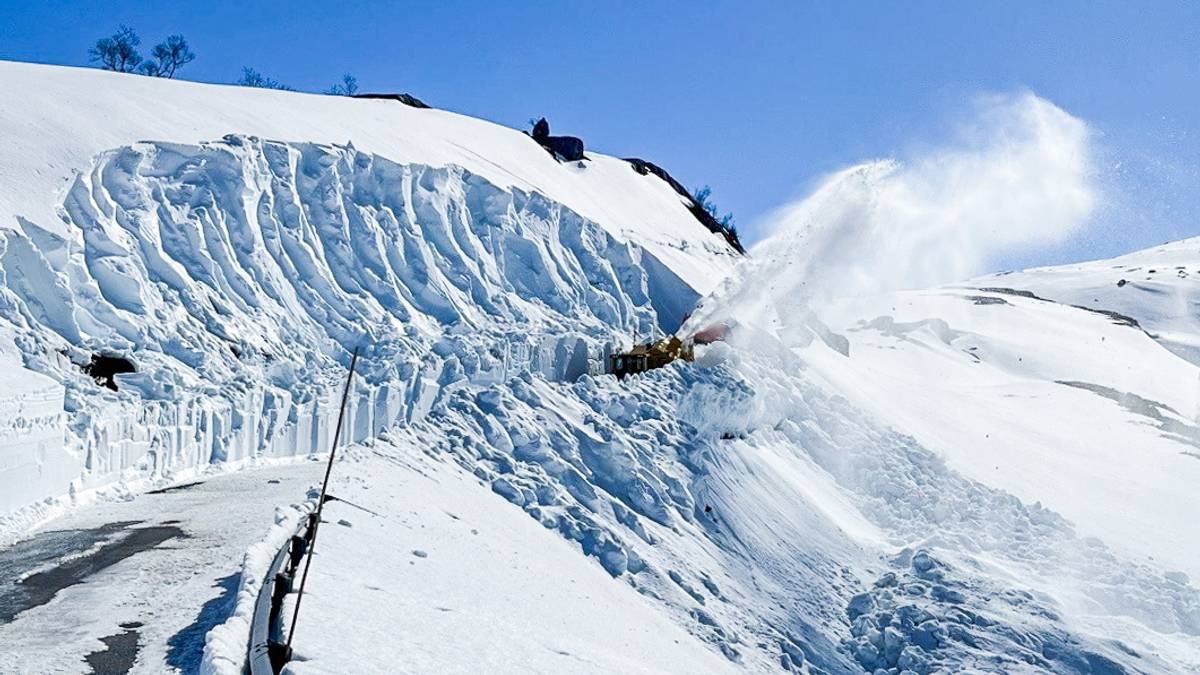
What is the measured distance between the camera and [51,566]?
897 centimetres

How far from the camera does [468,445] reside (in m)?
14.0

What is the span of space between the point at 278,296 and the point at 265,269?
2.09 ft

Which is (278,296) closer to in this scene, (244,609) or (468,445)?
(468,445)

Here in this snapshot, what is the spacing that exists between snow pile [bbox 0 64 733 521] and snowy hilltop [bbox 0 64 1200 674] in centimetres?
7

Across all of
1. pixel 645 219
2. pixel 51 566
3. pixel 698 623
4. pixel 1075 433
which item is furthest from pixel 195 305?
pixel 1075 433

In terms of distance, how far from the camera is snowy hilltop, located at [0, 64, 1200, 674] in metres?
8.84

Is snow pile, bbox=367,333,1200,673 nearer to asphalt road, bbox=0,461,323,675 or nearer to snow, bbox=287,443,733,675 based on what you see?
snow, bbox=287,443,733,675

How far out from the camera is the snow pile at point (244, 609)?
199 inches

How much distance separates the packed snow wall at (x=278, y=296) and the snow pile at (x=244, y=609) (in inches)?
168

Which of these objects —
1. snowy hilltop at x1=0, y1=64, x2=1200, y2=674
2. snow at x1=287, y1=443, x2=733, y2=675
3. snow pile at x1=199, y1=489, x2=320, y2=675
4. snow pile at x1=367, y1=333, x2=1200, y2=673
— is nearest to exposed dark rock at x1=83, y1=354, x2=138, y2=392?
snowy hilltop at x1=0, y1=64, x2=1200, y2=674

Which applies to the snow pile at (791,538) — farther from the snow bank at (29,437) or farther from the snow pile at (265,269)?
the snow bank at (29,437)

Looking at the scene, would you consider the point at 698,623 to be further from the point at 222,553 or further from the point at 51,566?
the point at 51,566

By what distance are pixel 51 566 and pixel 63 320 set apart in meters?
6.37

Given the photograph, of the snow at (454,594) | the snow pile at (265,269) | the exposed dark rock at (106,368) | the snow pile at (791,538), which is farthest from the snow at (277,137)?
the snow pile at (791,538)
